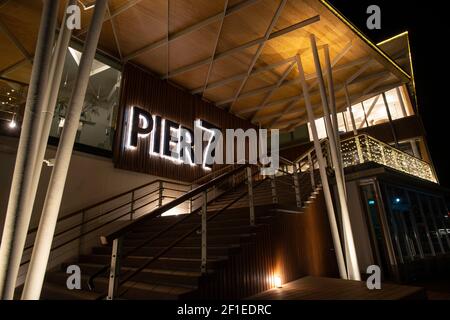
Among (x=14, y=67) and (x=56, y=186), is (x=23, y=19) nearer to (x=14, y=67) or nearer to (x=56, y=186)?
(x=14, y=67)

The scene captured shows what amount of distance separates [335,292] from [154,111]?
7734 millimetres

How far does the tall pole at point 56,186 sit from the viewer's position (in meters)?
2.21

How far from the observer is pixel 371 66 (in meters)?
9.88

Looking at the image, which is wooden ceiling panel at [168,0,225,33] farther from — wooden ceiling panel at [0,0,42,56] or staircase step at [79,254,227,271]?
staircase step at [79,254,227,271]

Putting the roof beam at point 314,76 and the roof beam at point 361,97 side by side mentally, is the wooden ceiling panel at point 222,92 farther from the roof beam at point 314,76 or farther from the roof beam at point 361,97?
the roof beam at point 361,97

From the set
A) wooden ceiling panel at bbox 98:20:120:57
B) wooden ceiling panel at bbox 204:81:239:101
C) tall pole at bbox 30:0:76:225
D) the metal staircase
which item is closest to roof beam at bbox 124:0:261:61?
wooden ceiling panel at bbox 98:20:120:57

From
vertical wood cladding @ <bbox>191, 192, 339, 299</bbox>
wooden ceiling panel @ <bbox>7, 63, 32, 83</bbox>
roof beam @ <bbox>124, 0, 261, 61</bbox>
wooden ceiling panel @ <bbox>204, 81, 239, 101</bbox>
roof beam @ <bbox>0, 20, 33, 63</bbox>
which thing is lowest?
vertical wood cladding @ <bbox>191, 192, 339, 299</bbox>

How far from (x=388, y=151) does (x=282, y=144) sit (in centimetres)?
798

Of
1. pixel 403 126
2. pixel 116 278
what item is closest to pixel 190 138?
pixel 116 278

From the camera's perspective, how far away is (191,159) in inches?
396

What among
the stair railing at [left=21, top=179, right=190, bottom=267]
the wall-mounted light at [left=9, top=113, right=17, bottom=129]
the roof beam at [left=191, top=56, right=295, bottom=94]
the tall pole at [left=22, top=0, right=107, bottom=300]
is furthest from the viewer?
the roof beam at [left=191, top=56, right=295, bottom=94]

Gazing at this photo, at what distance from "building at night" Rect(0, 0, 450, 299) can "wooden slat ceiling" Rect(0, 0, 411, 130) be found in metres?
0.06

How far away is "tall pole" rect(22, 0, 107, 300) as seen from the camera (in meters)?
2.21

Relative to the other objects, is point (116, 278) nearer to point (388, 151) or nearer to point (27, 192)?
point (27, 192)
